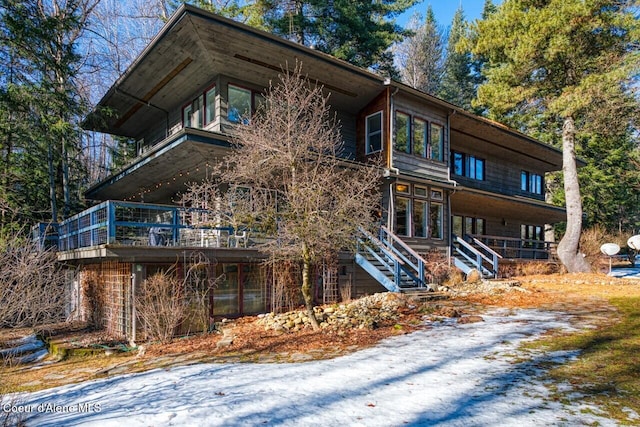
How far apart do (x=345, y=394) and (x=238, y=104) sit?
10476 mm

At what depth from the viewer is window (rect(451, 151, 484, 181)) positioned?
68.2ft

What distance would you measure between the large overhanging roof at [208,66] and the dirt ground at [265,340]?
7.80 meters

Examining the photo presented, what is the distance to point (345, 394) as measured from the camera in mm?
5383

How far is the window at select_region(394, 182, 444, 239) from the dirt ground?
315 centimetres

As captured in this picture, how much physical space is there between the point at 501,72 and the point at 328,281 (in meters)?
14.1

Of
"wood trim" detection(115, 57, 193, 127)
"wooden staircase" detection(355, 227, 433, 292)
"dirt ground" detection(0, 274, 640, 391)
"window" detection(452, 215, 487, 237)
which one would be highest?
Result: "wood trim" detection(115, 57, 193, 127)

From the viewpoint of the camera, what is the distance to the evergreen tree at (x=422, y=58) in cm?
4406

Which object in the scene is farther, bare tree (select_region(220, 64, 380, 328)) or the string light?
the string light

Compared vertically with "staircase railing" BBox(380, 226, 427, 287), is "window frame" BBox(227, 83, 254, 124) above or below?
above

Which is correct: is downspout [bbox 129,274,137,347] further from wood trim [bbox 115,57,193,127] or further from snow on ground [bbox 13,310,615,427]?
wood trim [bbox 115,57,193,127]

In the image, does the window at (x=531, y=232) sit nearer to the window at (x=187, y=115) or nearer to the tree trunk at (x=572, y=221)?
the tree trunk at (x=572, y=221)

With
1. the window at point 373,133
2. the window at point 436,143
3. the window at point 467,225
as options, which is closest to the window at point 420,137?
the window at point 436,143

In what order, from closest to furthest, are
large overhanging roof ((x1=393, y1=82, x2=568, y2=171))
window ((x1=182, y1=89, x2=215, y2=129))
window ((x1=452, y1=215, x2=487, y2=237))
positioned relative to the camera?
window ((x1=182, y1=89, x2=215, y2=129)) → large overhanging roof ((x1=393, y1=82, x2=568, y2=171)) → window ((x1=452, y1=215, x2=487, y2=237))

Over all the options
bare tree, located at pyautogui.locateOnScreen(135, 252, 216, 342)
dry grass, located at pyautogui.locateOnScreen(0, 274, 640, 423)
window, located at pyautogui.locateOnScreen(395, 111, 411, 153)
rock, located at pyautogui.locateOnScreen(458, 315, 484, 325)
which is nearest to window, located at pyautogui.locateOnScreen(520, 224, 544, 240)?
window, located at pyautogui.locateOnScreen(395, 111, 411, 153)
